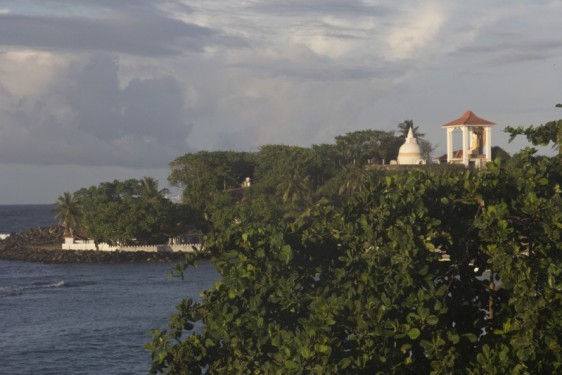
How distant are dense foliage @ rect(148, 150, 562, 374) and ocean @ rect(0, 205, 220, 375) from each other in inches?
648

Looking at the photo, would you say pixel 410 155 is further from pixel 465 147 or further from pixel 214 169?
pixel 214 169

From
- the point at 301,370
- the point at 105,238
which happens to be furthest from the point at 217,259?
the point at 105,238

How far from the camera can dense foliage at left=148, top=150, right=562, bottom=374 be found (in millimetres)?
13148

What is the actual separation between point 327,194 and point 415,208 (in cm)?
8026

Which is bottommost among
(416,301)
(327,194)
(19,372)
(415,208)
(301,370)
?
(19,372)

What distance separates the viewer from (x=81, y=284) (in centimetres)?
6462

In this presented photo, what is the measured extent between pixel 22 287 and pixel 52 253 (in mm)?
27270

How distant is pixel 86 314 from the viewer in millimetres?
49219

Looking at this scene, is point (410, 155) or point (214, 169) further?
point (214, 169)

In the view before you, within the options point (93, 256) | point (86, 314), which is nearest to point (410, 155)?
point (93, 256)

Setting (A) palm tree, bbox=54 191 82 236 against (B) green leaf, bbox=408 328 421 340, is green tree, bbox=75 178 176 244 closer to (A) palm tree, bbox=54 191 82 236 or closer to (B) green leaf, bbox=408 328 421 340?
(A) palm tree, bbox=54 191 82 236

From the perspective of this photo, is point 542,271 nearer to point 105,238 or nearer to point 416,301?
point 416,301

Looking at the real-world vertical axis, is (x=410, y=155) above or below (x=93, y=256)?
above

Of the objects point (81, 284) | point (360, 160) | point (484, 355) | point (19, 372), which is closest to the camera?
point (484, 355)
